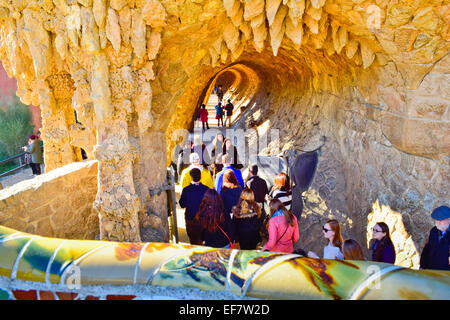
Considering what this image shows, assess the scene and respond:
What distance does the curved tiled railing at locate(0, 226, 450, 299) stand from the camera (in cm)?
162

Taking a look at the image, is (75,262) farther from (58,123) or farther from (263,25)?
(58,123)

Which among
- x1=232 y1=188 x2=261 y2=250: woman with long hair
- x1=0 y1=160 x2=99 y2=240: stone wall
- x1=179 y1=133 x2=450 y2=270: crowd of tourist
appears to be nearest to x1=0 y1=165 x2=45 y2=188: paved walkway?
x1=0 y1=160 x2=99 y2=240: stone wall

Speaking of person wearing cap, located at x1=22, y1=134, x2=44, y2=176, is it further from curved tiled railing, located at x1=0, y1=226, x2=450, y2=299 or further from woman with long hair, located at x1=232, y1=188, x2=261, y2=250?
curved tiled railing, located at x1=0, y1=226, x2=450, y2=299

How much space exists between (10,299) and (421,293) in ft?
6.98

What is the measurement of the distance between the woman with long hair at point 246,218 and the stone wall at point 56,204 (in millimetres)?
2074

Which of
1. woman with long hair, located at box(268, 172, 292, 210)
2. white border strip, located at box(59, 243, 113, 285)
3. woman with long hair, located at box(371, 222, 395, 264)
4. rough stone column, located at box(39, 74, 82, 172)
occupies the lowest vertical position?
woman with long hair, located at box(371, 222, 395, 264)

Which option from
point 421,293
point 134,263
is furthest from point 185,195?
point 421,293

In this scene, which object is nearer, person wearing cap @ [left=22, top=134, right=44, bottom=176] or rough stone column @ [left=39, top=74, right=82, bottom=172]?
rough stone column @ [left=39, top=74, right=82, bottom=172]

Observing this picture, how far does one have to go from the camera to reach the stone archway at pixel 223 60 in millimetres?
3633

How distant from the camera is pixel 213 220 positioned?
12.4ft

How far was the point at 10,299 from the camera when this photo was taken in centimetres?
180

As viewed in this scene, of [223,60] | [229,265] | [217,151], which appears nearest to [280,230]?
[229,265]

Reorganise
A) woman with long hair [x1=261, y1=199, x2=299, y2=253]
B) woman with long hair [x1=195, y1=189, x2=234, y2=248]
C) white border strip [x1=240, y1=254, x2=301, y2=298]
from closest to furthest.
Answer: white border strip [x1=240, y1=254, x2=301, y2=298] < woman with long hair [x1=261, y1=199, x2=299, y2=253] < woman with long hair [x1=195, y1=189, x2=234, y2=248]

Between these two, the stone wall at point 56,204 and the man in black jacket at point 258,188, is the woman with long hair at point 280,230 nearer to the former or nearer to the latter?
the man in black jacket at point 258,188
